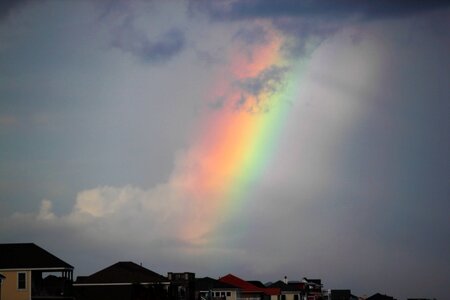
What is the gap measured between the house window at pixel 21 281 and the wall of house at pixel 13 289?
220 mm

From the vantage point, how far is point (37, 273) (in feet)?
249

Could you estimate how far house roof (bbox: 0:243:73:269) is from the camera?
74875 mm

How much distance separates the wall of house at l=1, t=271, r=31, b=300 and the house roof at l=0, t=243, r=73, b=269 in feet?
2.57

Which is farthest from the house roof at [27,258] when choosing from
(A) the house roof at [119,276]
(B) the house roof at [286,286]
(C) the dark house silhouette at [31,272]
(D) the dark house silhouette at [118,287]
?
(B) the house roof at [286,286]

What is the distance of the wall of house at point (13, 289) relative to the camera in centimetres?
7269

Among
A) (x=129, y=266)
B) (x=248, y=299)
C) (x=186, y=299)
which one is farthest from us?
(x=248, y=299)

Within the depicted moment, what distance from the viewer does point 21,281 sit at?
243 feet

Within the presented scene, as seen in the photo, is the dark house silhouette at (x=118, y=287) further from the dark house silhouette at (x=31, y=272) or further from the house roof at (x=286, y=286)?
the house roof at (x=286, y=286)

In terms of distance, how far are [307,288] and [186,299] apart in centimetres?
7805

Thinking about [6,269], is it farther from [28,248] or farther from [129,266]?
[129,266]

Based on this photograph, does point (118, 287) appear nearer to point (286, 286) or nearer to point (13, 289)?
point (13, 289)

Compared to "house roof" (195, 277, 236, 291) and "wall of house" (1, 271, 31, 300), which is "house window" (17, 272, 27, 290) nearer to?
"wall of house" (1, 271, 31, 300)

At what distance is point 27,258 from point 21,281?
2.74 m

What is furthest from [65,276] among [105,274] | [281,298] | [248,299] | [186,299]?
[281,298]
